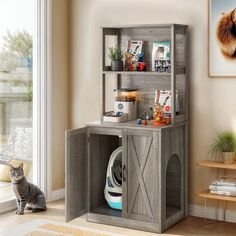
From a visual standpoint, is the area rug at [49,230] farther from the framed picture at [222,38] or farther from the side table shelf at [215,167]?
the framed picture at [222,38]

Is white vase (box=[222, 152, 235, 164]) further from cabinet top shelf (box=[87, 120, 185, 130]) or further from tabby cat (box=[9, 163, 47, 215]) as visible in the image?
tabby cat (box=[9, 163, 47, 215])

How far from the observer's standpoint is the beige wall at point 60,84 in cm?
529

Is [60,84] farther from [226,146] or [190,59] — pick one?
[226,146]

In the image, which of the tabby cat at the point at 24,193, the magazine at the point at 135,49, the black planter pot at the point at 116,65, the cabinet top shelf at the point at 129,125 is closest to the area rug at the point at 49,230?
the tabby cat at the point at 24,193

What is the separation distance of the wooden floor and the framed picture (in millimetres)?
1301

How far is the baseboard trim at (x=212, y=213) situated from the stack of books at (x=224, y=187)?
0.34 meters

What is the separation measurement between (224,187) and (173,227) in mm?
569

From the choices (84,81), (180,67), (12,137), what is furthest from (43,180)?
(180,67)

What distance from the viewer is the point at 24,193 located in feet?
15.7

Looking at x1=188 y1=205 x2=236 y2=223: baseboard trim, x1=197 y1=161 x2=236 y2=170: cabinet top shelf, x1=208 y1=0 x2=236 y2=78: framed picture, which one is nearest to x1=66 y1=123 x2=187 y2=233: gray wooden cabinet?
x1=188 y1=205 x2=236 y2=223: baseboard trim

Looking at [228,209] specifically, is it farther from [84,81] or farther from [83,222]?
[84,81]

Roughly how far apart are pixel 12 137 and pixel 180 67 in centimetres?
173

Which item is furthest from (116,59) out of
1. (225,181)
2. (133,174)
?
(225,181)

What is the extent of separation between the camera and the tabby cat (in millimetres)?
4754
